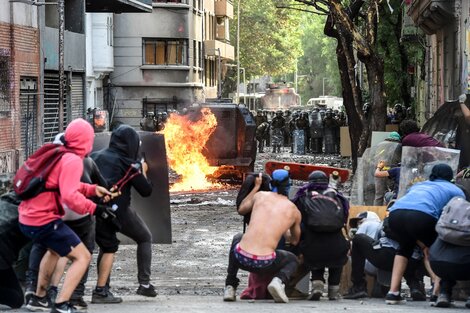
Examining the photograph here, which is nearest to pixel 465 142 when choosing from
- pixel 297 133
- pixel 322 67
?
pixel 297 133

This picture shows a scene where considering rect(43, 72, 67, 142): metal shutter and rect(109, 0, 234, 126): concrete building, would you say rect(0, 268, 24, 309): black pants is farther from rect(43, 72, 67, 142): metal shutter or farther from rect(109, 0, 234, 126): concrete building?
rect(109, 0, 234, 126): concrete building

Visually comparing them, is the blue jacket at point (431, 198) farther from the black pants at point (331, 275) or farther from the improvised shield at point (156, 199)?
the improvised shield at point (156, 199)

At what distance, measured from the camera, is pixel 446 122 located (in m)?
18.3

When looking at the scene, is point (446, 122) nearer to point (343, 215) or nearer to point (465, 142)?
point (465, 142)

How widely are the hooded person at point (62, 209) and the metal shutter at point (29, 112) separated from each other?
19.0 m

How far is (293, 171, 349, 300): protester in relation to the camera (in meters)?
12.4

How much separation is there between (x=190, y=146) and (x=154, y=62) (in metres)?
31.2

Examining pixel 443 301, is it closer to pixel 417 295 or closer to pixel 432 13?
pixel 417 295

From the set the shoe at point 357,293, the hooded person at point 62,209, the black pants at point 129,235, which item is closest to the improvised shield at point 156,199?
the shoe at point 357,293

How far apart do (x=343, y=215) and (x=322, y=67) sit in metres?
123

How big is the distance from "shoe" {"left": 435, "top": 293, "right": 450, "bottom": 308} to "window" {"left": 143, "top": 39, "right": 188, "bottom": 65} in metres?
50.5

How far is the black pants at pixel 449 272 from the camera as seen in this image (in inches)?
456

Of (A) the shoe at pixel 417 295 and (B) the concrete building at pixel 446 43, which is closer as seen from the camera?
(A) the shoe at pixel 417 295

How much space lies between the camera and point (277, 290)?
11898mm
